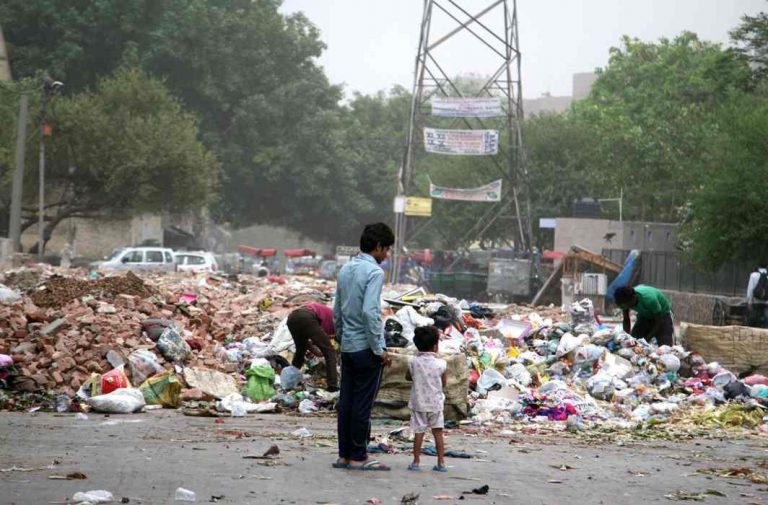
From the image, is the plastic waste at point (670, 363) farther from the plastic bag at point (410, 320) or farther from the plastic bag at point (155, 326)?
the plastic bag at point (155, 326)

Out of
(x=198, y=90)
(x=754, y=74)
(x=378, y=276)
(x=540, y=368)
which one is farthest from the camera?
(x=198, y=90)

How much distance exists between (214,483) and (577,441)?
4.58 metres

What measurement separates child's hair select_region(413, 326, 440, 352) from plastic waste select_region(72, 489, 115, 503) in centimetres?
262

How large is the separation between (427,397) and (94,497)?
2.64 meters

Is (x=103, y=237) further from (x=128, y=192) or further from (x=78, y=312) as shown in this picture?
(x=78, y=312)

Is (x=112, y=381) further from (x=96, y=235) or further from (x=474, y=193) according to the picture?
(x=96, y=235)

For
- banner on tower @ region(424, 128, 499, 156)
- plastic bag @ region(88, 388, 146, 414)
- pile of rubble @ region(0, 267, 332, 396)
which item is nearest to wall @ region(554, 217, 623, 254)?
banner on tower @ region(424, 128, 499, 156)

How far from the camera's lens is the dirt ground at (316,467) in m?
7.77

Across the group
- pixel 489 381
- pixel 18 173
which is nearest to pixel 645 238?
pixel 18 173

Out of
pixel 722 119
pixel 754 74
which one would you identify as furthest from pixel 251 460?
pixel 754 74

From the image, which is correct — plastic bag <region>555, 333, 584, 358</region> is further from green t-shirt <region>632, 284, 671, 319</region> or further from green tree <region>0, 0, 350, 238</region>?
green tree <region>0, 0, 350, 238</region>

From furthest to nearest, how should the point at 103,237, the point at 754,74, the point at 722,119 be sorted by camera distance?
the point at 103,237 → the point at 754,74 → the point at 722,119

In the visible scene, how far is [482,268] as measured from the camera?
2052 inches

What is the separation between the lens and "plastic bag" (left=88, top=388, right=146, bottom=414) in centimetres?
1268
